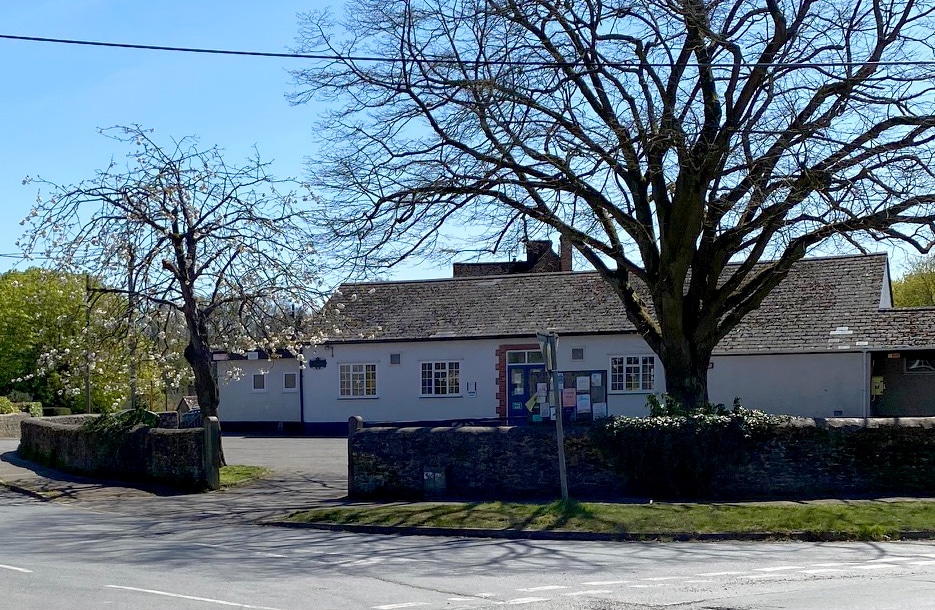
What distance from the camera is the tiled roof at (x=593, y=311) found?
3231 centimetres

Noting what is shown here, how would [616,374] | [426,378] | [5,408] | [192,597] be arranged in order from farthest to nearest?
[5,408]
[426,378]
[616,374]
[192,597]

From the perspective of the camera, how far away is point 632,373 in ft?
116

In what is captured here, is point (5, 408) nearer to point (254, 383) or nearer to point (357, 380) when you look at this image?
point (254, 383)

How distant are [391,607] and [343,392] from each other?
29876 millimetres

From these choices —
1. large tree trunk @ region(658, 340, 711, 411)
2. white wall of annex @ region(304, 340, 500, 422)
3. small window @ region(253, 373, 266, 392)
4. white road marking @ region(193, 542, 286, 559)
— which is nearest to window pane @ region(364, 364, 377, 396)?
white wall of annex @ region(304, 340, 500, 422)

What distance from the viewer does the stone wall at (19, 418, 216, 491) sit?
21406 mm

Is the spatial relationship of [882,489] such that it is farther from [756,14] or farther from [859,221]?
[756,14]

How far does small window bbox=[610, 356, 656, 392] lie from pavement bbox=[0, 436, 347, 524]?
10737mm

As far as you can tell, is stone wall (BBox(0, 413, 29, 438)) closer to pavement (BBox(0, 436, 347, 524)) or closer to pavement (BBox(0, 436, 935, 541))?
pavement (BBox(0, 436, 935, 541))

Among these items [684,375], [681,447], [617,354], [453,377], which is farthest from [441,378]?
[681,447]

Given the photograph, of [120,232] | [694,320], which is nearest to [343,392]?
[120,232]

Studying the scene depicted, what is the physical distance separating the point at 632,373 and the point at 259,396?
50.0 feet

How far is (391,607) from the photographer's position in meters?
9.62

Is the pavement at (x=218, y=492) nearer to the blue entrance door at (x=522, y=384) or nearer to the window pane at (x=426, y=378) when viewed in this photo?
the blue entrance door at (x=522, y=384)
